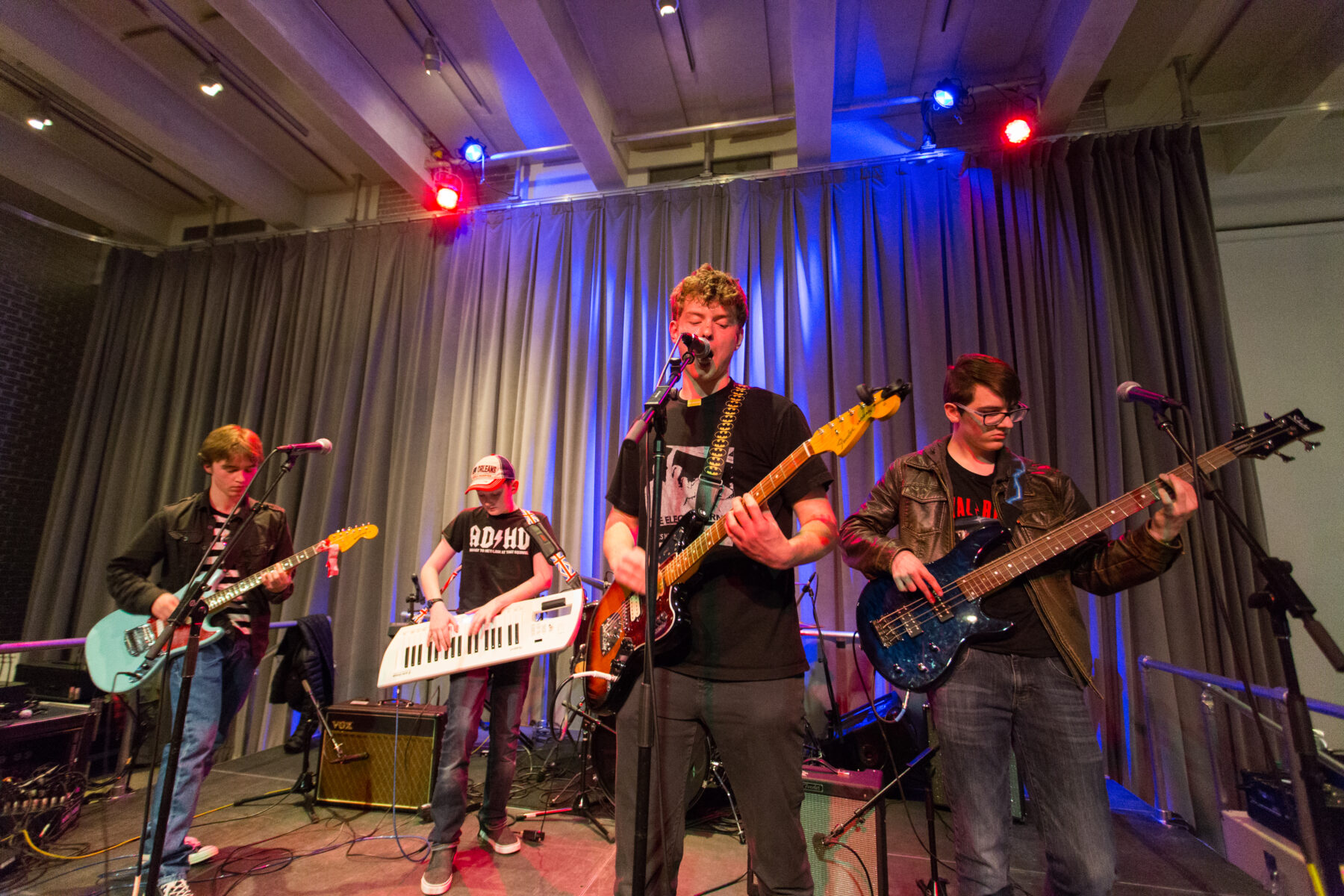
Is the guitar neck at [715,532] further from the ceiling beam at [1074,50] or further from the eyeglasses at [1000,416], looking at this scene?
the ceiling beam at [1074,50]

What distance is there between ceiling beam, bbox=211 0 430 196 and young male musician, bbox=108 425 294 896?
3068 millimetres

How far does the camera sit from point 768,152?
6.30m

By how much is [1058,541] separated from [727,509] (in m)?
1.14

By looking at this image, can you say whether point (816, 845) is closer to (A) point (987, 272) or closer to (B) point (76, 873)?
(B) point (76, 873)

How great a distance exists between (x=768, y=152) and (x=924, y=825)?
5.45m

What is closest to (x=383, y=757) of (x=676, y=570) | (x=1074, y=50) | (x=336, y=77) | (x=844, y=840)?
(x=844, y=840)

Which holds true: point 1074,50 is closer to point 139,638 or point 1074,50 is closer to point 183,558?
point 183,558

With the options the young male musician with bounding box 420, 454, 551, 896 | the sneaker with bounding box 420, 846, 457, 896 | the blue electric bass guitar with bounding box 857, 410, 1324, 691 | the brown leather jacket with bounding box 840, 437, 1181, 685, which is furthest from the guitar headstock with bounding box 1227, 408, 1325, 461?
the sneaker with bounding box 420, 846, 457, 896

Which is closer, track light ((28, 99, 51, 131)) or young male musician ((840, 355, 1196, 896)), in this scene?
young male musician ((840, 355, 1196, 896))

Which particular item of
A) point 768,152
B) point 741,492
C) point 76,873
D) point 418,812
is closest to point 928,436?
point 768,152

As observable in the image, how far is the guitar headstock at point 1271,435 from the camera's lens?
212 centimetres

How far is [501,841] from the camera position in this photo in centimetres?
339

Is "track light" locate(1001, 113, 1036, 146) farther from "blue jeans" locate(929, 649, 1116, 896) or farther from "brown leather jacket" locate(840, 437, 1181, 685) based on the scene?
"blue jeans" locate(929, 649, 1116, 896)

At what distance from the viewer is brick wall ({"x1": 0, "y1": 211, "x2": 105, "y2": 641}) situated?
6.62 m
